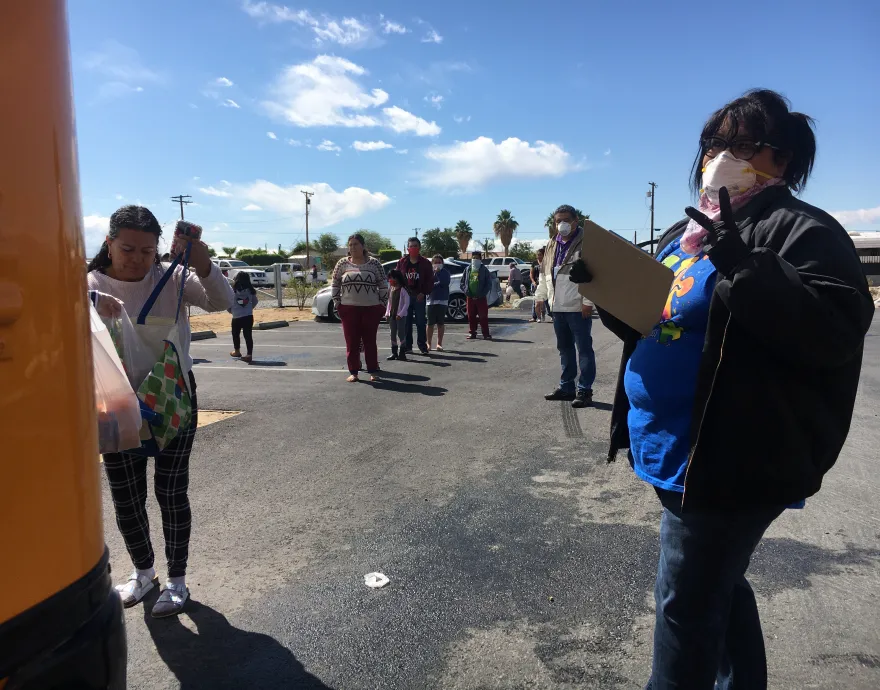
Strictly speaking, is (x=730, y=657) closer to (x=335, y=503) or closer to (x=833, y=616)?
(x=833, y=616)

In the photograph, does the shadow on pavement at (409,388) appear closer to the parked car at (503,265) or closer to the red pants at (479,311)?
the red pants at (479,311)

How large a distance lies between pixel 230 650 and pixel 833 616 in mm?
2532

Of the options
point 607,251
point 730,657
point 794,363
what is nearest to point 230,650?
point 730,657

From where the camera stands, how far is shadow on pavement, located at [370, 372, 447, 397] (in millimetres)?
7672

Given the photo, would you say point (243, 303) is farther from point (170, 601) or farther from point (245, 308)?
point (170, 601)

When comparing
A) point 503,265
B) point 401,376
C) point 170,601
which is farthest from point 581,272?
point 503,265

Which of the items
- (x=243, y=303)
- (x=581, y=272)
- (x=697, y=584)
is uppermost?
(x=581, y=272)

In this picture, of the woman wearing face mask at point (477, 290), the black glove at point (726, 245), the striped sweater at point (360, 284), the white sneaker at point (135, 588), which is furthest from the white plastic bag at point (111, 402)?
the woman wearing face mask at point (477, 290)

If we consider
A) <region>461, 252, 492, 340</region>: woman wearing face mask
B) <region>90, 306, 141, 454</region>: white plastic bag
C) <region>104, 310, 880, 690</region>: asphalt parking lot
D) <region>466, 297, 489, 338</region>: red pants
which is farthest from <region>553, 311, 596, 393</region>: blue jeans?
<region>466, 297, 489, 338</region>: red pants

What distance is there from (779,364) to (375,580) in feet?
7.28

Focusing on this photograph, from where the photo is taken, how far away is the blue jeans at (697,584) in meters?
1.75

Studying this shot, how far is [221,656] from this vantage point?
2615mm

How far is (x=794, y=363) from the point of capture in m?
1.59

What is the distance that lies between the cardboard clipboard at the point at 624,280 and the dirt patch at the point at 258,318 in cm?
1480
